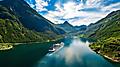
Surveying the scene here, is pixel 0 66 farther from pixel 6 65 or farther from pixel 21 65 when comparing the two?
pixel 21 65

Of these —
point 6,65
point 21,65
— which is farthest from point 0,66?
point 21,65

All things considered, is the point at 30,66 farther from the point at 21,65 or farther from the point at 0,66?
the point at 0,66

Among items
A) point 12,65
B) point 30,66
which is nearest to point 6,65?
point 12,65

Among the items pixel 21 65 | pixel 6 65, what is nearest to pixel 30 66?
pixel 21 65

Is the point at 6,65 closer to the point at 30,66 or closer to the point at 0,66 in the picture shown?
the point at 0,66

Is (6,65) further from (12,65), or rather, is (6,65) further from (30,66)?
(30,66)
